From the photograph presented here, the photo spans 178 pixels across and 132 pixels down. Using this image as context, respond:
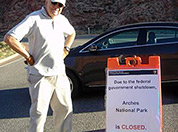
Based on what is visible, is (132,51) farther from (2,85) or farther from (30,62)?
(2,85)

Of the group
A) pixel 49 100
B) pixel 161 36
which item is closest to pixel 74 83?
pixel 161 36

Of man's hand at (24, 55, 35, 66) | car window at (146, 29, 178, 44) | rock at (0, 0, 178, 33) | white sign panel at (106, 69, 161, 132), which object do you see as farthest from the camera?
rock at (0, 0, 178, 33)

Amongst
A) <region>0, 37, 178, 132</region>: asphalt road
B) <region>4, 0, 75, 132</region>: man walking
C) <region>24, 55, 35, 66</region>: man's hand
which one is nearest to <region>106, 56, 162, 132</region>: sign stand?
<region>4, 0, 75, 132</region>: man walking

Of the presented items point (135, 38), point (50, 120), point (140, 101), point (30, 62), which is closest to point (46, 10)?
point (30, 62)

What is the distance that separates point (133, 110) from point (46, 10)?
1.68 metres

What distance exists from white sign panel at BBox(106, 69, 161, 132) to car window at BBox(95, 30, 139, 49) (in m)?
2.41

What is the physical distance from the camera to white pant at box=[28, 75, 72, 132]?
10.3 feet

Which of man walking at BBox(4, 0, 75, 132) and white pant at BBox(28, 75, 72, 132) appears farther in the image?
white pant at BBox(28, 75, 72, 132)

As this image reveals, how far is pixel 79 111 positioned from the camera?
541 centimetres

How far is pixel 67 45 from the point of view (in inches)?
→ 144

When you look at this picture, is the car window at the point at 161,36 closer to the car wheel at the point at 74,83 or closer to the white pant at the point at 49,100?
the car wheel at the point at 74,83

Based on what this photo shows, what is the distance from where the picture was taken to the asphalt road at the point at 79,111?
463 cm

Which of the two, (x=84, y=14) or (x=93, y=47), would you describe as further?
(x=84, y=14)

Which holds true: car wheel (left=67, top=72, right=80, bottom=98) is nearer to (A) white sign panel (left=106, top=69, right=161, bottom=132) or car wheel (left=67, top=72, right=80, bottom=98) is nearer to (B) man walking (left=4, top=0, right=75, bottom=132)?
(A) white sign panel (left=106, top=69, right=161, bottom=132)
